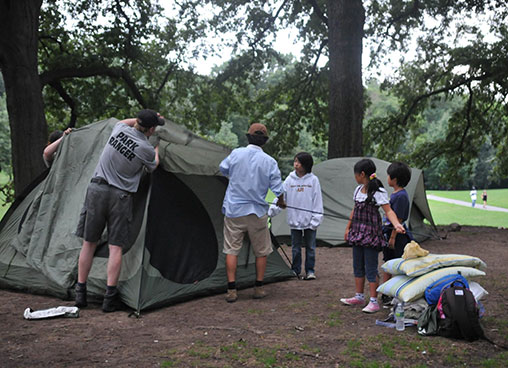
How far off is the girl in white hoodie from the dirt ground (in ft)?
3.45

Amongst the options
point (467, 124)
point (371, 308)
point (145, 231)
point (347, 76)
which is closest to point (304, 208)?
point (371, 308)

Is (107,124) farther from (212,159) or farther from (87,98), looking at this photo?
(87,98)

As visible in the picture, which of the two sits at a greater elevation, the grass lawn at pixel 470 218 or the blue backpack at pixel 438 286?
the blue backpack at pixel 438 286

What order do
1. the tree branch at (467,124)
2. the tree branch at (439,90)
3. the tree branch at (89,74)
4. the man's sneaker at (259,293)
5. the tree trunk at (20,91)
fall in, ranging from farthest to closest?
the tree branch at (467,124) < the tree branch at (439,90) < the tree branch at (89,74) < the tree trunk at (20,91) < the man's sneaker at (259,293)

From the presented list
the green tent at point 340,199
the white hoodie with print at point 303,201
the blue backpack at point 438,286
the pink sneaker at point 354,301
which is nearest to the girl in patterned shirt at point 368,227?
the pink sneaker at point 354,301

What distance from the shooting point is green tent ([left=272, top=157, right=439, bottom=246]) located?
10156 mm

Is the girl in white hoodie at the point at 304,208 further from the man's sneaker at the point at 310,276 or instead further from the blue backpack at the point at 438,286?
the blue backpack at the point at 438,286

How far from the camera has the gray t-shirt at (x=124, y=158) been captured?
497cm

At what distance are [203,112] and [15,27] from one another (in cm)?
872

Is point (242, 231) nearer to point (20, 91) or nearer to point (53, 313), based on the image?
point (53, 313)

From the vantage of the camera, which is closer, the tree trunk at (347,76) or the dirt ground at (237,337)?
the dirt ground at (237,337)

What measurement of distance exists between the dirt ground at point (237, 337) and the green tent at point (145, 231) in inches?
8.0

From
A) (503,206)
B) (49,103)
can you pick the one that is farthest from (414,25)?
(503,206)

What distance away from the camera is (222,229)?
240 inches
